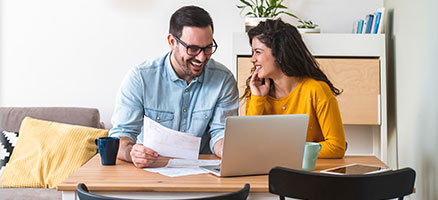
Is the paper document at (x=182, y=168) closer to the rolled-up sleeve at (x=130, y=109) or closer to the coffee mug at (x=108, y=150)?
the coffee mug at (x=108, y=150)

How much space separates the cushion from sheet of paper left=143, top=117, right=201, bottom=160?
1.79m

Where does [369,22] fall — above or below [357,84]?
above

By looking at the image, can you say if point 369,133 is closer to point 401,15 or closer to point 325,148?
point 401,15

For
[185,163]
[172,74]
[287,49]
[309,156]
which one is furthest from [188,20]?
[309,156]

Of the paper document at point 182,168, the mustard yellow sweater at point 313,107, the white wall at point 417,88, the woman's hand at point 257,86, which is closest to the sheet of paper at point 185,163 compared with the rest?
the paper document at point 182,168

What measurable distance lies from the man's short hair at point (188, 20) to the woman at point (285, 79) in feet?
1.26

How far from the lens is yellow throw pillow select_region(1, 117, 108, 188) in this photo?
2895mm

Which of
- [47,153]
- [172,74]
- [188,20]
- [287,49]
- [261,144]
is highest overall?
[188,20]

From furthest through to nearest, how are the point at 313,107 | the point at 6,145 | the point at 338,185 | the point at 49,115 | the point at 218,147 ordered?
the point at 49,115, the point at 6,145, the point at 313,107, the point at 218,147, the point at 338,185

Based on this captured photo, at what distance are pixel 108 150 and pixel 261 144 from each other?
0.56 m

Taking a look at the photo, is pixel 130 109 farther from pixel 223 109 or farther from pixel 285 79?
pixel 285 79

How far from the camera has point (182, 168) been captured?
1.71m

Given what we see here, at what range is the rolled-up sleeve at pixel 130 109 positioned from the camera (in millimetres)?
2061

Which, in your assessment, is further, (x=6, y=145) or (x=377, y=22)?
(x=377, y=22)
